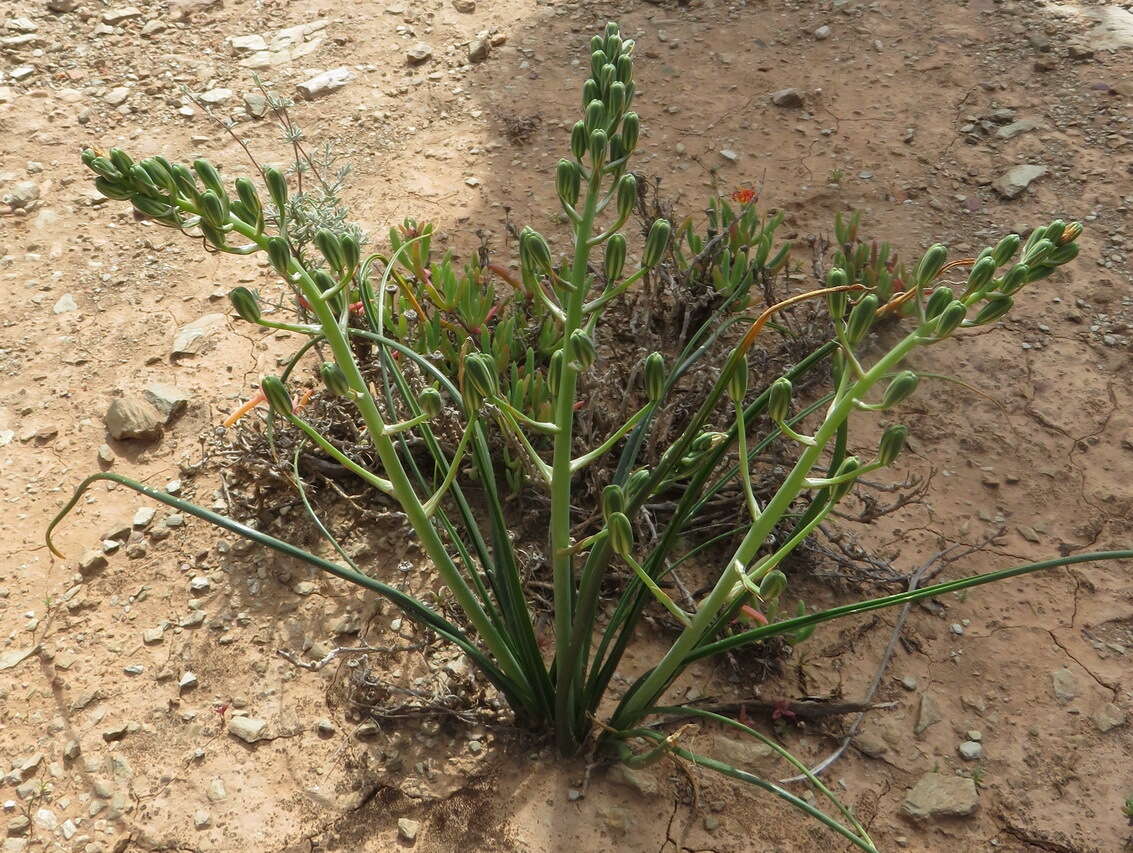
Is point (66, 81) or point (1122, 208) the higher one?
point (66, 81)

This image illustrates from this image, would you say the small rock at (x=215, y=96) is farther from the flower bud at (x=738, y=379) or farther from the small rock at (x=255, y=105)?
the flower bud at (x=738, y=379)

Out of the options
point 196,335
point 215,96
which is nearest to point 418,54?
point 215,96

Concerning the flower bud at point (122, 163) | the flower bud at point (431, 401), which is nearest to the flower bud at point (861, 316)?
the flower bud at point (431, 401)

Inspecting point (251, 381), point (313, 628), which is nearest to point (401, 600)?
point (313, 628)

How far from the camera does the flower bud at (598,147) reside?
1455mm

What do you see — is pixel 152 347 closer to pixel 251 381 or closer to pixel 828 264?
pixel 251 381

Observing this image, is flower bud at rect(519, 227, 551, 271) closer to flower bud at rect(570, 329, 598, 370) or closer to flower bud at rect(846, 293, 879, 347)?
flower bud at rect(570, 329, 598, 370)

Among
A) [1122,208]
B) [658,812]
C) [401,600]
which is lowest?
[658,812]

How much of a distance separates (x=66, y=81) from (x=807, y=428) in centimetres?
383

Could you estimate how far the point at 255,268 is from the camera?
142 inches

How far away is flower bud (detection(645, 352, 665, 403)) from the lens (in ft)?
4.99

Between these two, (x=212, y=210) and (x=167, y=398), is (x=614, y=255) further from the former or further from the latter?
(x=167, y=398)

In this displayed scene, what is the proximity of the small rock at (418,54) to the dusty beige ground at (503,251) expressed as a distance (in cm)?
6

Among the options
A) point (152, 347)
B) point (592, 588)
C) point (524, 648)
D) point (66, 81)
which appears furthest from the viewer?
point (66, 81)
